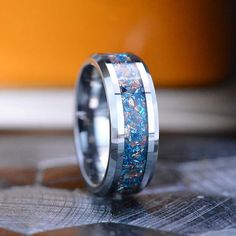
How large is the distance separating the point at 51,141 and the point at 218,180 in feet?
1.95

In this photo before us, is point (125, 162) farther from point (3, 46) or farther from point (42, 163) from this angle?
point (3, 46)

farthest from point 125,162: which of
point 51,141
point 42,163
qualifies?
point 51,141

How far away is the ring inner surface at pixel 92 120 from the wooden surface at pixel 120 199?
75 millimetres

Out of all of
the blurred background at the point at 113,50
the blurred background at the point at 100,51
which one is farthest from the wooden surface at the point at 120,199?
the blurred background at the point at 113,50

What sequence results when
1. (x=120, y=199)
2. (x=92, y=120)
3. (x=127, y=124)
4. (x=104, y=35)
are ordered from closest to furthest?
(x=127, y=124) < (x=120, y=199) < (x=92, y=120) < (x=104, y=35)

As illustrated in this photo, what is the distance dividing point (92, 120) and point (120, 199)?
0.87ft

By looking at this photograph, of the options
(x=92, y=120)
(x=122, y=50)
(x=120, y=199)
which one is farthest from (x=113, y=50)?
(x=120, y=199)

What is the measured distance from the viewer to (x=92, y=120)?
128 cm

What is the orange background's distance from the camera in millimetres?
1583

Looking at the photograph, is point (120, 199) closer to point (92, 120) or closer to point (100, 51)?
point (92, 120)

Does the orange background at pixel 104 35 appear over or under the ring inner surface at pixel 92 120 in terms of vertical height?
over

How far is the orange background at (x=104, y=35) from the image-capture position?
62.3 inches

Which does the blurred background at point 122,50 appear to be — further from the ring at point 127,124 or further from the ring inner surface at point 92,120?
the ring at point 127,124

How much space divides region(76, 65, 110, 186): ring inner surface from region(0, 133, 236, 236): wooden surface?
75mm
